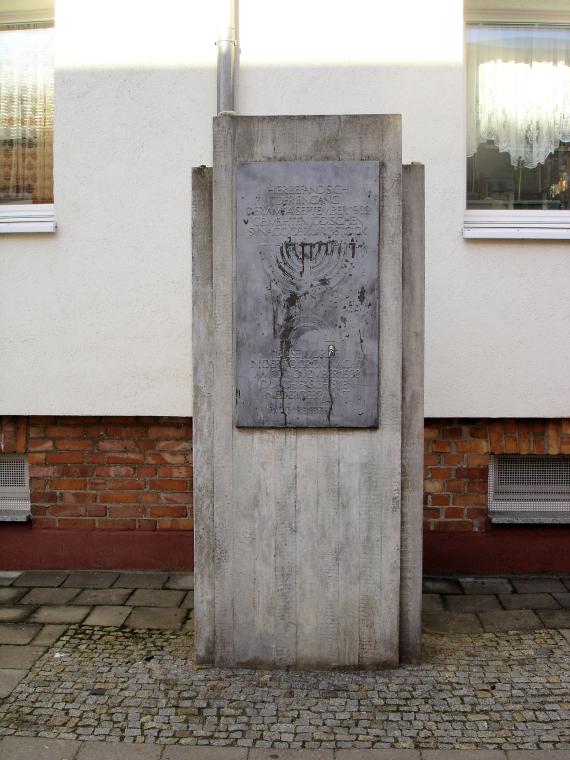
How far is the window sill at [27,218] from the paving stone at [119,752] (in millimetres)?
3159

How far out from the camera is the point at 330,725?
3508 mm

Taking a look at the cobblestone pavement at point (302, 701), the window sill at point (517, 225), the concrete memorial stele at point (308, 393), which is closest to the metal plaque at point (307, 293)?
the concrete memorial stele at point (308, 393)

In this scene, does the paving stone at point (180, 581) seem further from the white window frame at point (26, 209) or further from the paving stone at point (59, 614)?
the white window frame at point (26, 209)

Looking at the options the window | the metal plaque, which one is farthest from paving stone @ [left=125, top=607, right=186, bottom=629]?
the window

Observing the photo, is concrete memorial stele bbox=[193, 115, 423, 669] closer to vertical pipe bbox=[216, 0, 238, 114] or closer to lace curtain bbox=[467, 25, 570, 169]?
vertical pipe bbox=[216, 0, 238, 114]

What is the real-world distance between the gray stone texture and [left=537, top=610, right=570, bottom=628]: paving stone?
0.06 metres

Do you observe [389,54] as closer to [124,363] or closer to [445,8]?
[445,8]

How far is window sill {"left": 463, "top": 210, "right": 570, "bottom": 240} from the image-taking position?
5145 mm

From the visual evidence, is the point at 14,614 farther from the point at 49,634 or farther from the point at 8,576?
the point at 8,576

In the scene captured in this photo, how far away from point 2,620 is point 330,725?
2129mm

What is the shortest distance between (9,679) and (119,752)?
2.96 ft

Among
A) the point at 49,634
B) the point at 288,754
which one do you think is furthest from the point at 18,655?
the point at 288,754

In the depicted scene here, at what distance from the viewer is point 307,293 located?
12.5ft

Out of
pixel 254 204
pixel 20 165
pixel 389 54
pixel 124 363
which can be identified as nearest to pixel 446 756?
pixel 254 204
